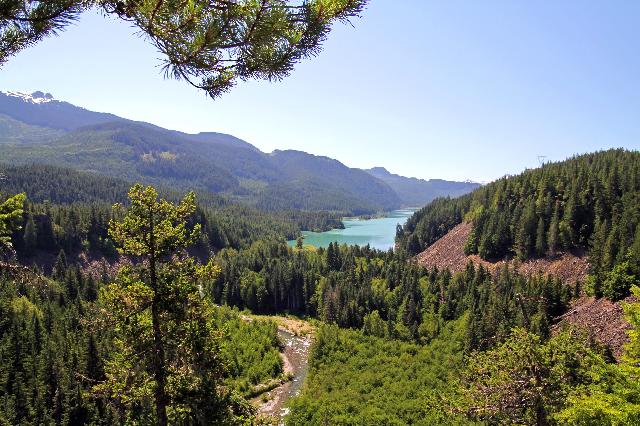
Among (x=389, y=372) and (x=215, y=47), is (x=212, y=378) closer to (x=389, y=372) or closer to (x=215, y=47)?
(x=215, y=47)

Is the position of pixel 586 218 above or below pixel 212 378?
above

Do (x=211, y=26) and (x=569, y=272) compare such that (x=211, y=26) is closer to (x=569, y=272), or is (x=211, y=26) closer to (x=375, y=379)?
(x=375, y=379)

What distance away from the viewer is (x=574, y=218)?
8588 centimetres

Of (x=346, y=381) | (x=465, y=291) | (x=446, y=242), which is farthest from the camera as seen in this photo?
(x=446, y=242)

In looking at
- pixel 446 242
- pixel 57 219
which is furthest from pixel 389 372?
pixel 57 219

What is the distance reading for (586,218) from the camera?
8562cm

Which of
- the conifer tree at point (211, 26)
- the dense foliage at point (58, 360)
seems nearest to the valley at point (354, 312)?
the dense foliage at point (58, 360)

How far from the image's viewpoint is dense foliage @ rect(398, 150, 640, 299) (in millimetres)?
63375

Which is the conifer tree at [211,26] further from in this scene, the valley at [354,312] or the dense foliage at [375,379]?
the dense foliage at [375,379]

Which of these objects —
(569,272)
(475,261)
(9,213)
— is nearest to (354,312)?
(475,261)

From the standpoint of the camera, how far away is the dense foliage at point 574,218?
63375 millimetres

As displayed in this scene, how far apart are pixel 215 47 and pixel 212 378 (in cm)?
1152

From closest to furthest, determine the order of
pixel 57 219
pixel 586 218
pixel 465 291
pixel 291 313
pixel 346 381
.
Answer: pixel 346 381
pixel 465 291
pixel 586 218
pixel 291 313
pixel 57 219

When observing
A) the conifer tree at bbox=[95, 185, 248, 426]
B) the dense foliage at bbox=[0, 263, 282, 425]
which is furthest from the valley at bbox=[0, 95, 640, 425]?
the dense foliage at bbox=[0, 263, 282, 425]
